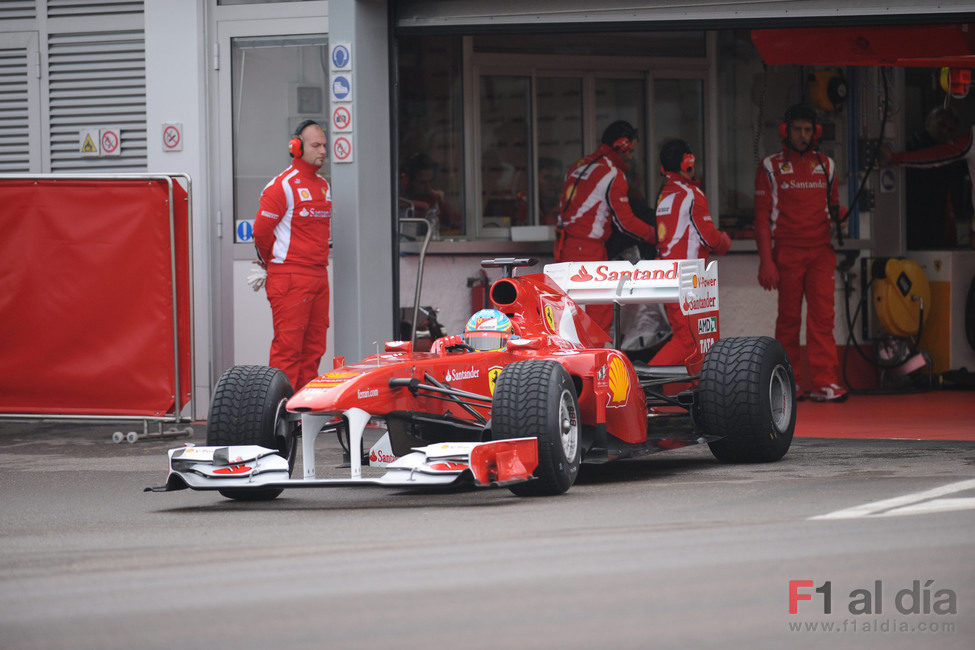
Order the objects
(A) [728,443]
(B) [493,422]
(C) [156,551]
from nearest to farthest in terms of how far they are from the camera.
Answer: (C) [156,551], (B) [493,422], (A) [728,443]

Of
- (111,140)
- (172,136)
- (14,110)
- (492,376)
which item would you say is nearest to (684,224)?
(172,136)

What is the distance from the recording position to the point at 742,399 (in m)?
9.27

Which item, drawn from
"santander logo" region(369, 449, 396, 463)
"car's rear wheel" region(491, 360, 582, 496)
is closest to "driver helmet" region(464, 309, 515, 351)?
"car's rear wheel" region(491, 360, 582, 496)

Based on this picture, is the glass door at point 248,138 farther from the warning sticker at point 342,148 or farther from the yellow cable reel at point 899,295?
the yellow cable reel at point 899,295

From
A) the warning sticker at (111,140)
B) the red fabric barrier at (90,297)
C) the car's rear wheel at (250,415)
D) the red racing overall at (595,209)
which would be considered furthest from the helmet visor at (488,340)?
the warning sticker at (111,140)

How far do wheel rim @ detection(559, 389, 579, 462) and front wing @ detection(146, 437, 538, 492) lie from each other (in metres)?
0.38

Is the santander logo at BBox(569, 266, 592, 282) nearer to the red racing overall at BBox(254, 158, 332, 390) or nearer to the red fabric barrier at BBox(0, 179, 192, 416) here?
the red racing overall at BBox(254, 158, 332, 390)

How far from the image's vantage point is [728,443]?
9.47 meters

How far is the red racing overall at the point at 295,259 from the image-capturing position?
11.7 meters

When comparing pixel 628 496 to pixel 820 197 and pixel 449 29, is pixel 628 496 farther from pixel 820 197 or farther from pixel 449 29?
pixel 820 197

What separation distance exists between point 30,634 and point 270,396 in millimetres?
3417

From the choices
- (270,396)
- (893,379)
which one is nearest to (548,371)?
(270,396)

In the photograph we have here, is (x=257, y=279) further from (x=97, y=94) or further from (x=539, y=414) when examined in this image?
(x=539, y=414)

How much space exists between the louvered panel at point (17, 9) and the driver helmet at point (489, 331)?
7238 millimetres
